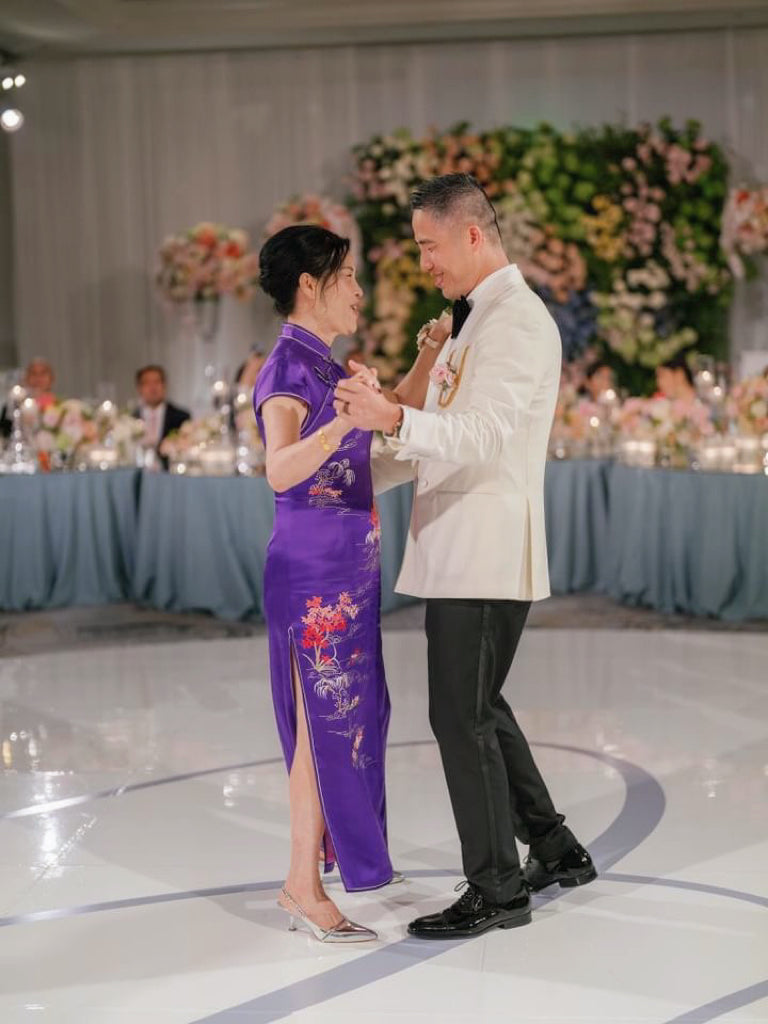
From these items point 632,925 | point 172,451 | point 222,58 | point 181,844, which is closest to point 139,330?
point 222,58

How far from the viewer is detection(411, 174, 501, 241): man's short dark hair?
320 cm

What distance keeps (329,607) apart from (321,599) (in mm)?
25

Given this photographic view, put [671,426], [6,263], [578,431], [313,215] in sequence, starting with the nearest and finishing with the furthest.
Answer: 1. [671,426]
2. [578,431]
3. [313,215]
4. [6,263]

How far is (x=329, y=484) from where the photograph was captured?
3.22 metres

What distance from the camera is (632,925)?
128 inches

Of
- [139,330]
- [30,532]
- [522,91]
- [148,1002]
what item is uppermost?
[522,91]

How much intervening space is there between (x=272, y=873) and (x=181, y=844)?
1.22ft

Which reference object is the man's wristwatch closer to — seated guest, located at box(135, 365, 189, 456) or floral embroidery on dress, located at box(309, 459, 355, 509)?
floral embroidery on dress, located at box(309, 459, 355, 509)

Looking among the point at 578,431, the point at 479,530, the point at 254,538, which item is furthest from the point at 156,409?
the point at 479,530

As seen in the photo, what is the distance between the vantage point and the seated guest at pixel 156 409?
31.5 feet

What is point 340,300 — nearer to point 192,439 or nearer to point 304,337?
point 304,337

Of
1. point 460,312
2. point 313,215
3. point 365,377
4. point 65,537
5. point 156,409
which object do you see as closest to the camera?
point 365,377

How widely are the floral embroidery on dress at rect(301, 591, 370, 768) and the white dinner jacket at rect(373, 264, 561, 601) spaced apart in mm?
158

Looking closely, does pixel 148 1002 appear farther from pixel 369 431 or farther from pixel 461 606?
pixel 369 431
